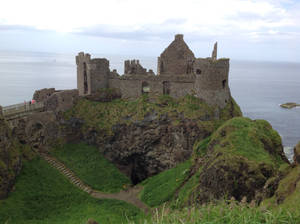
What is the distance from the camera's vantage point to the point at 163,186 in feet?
92.8

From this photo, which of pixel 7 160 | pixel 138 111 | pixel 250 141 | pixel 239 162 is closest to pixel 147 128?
pixel 138 111

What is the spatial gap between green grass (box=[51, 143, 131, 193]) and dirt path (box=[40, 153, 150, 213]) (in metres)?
0.53

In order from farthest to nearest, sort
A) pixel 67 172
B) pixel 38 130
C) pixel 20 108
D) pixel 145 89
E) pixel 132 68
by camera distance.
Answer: pixel 132 68
pixel 145 89
pixel 38 130
pixel 20 108
pixel 67 172

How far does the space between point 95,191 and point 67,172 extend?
170 inches

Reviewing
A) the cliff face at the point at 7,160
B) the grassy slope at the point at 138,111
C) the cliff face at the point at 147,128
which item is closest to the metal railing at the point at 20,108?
the cliff face at the point at 7,160

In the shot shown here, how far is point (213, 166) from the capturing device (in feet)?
68.3

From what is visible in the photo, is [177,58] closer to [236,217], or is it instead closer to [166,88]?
[166,88]

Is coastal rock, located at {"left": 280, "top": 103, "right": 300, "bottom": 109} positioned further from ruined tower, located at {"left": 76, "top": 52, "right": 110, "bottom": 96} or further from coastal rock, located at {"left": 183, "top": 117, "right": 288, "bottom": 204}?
coastal rock, located at {"left": 183, "top": 117, "right": 288, "bottom": 204}

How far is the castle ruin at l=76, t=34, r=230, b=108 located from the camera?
35.6 meters

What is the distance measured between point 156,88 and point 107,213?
767 inches

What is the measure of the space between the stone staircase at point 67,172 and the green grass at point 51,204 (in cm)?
102

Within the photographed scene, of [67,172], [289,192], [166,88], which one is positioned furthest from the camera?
[166,88]

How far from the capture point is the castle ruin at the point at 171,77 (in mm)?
35594

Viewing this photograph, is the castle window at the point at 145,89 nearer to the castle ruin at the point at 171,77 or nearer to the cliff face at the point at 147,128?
the castle ruin at the point at 171,77
